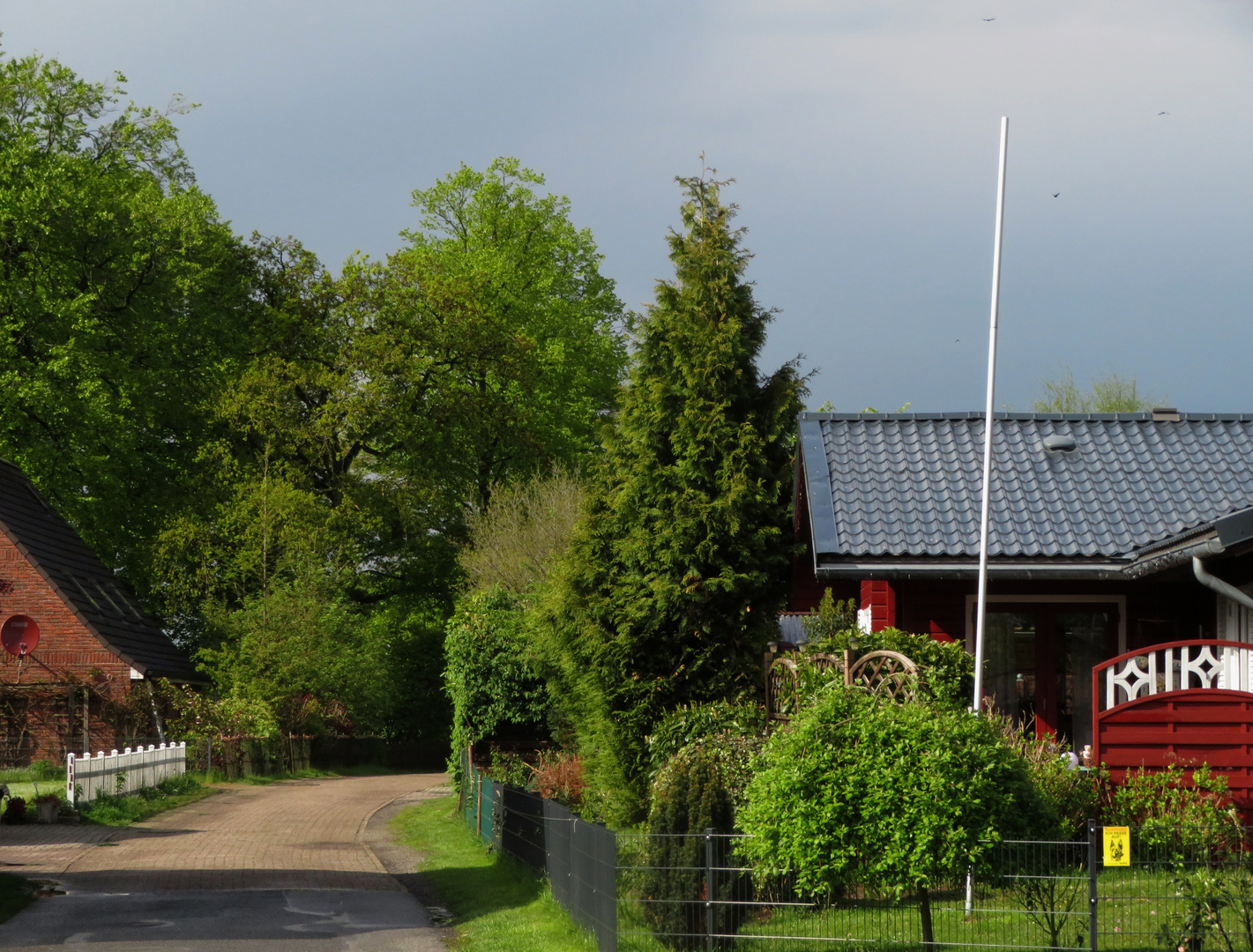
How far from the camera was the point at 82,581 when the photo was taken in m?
36.4

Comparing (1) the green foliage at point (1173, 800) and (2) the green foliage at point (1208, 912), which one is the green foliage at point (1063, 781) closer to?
(1) the green foliage at point (1173, 800)

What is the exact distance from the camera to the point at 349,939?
12586mm

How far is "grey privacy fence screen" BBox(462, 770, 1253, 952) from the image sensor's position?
9711 millimetres

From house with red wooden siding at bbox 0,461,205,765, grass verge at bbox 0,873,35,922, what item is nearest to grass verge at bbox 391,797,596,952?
grass verge at bbox 0,873,35,922

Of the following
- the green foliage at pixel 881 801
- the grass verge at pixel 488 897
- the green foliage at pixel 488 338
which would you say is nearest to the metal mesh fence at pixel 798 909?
the green foliage at pixel 881 801

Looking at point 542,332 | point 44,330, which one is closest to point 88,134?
point 44,330

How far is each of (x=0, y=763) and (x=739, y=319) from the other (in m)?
24.5

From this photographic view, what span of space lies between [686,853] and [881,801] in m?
1.91

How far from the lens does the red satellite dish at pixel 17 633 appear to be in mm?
33938

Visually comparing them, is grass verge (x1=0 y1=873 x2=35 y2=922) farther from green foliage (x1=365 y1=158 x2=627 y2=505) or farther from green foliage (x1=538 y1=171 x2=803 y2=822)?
green foliage (x1=365 y1=158 x2=627 y2=505)

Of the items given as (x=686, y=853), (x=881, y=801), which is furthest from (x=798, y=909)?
(x=881, y=801)

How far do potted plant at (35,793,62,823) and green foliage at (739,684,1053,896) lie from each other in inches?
643

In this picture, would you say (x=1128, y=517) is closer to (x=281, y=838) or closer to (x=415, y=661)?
(x=281, y=838)

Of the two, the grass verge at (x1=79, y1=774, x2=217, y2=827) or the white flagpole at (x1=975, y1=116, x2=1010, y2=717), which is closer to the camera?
the white flagpole at (x1=975, y1=116, x2=1010, y2=717)
